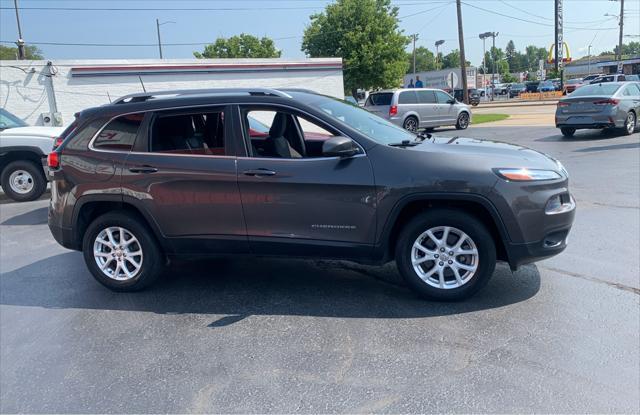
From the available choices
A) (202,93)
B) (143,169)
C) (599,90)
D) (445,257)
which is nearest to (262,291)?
(143,169)

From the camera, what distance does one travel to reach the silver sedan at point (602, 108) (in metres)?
14.6

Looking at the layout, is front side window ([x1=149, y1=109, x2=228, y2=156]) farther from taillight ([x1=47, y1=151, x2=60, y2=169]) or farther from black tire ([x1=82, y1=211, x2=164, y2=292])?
taillight ([x1=47, y1=151, x2=60, y2=169])

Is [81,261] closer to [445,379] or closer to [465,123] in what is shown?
[445,379]

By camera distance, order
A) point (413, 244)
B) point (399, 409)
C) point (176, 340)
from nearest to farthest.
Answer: point (399, 409) → point (176, 340) → point (413, 244)

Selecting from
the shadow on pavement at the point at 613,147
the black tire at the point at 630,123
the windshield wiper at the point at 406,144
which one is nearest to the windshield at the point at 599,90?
the black tire at the point at 630,123

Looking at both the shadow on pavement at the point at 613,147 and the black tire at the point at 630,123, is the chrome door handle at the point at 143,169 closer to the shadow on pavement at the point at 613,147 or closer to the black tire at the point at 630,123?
the shadow on pavement at the point at 613,147

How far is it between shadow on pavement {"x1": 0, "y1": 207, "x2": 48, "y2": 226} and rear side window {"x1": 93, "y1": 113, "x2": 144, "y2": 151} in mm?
4239

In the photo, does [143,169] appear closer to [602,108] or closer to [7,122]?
[7,122]

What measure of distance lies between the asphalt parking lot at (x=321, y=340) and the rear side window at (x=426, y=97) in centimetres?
1601

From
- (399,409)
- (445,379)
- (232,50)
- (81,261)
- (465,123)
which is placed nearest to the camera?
(399,409)

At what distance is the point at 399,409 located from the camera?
123 inches

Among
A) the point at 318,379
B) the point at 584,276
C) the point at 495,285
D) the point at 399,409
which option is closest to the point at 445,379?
the point at 399,409

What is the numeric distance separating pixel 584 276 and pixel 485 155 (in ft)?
5.40

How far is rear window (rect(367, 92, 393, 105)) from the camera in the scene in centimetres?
2073
